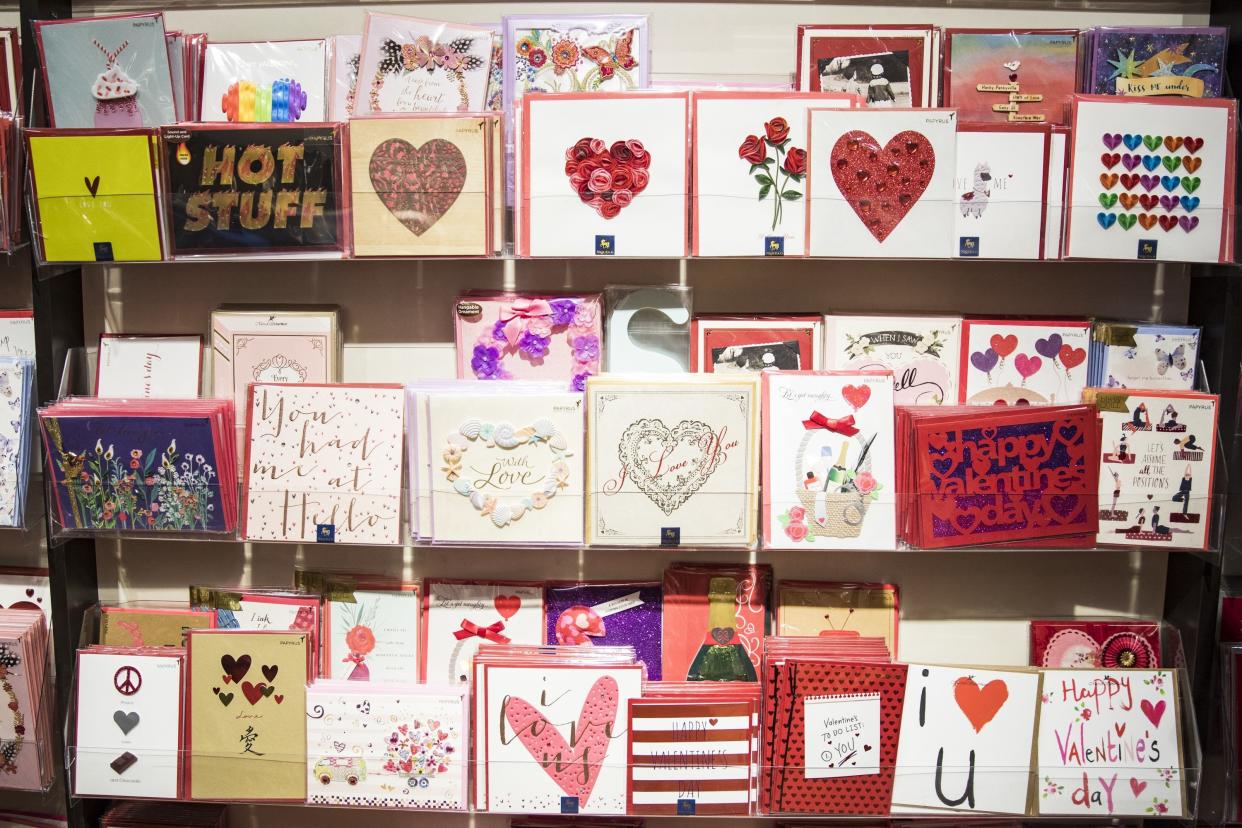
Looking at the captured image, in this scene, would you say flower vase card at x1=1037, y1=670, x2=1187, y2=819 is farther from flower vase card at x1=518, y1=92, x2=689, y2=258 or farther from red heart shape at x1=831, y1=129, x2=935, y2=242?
flower vase card at x1=518, y1=92, x2=689, y2=258

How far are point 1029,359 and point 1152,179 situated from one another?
449 mm

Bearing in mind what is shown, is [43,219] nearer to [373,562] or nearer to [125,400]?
[125,400]

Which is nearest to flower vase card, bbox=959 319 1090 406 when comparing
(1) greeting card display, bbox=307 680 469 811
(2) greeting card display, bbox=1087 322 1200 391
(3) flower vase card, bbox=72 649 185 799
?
(2) greeting card display, bbox=1087 322 1200 391

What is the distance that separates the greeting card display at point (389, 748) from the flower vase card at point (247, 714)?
0.06 meters

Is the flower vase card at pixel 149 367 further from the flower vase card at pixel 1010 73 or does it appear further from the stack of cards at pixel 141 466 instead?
the flower vase card at pixel 1010 73

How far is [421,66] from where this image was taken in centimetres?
217

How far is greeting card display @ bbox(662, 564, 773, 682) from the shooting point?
92.9 inches

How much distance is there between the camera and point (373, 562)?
8.02 feet

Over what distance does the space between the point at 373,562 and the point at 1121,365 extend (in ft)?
5.94

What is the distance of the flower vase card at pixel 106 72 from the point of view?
2.13 meters

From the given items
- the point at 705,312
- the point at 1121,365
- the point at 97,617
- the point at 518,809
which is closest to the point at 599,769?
the point at 518,809

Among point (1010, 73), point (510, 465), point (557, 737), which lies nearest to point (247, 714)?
point (557, 737)

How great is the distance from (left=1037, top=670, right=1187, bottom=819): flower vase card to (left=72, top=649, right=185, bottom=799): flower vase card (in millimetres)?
1966

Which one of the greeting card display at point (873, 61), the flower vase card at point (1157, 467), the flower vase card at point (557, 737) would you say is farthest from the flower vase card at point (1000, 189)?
the flower vase card at point (557, 737)
